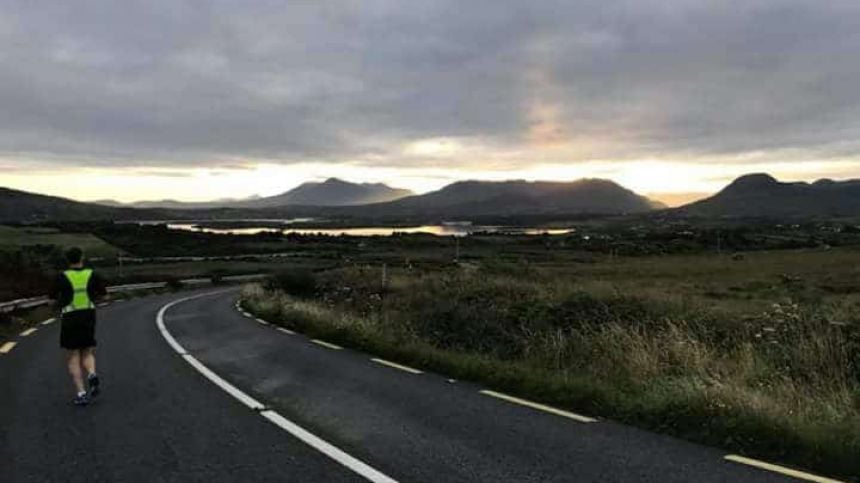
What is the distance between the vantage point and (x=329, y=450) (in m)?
6.98

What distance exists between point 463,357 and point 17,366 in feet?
25.3

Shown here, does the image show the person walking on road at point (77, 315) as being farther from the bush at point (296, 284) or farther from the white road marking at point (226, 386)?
the bush at point (296, 284)

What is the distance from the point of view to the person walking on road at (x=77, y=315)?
923 cm

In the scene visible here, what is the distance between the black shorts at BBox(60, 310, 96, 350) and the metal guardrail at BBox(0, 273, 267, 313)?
0.56 metres

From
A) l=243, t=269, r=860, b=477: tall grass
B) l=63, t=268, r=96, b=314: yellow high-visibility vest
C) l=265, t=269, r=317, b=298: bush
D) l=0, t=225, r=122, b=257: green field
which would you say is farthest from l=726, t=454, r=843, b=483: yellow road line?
l=0, t=225, r=122, b=257: green field

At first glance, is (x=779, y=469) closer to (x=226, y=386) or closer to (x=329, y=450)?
(x=329, y=450)

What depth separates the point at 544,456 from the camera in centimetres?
660

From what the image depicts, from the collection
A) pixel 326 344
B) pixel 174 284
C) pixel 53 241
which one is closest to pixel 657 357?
pixel 326 344

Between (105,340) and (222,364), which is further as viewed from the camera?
(105,340)

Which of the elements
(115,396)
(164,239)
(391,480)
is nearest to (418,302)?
(115,396)

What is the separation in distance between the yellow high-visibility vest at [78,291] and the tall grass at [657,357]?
507 centimetres

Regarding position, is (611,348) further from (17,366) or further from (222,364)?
(17,366)

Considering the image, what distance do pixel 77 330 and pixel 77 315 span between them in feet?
0.62

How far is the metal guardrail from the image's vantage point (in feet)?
76.8
